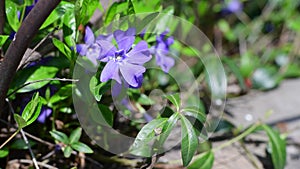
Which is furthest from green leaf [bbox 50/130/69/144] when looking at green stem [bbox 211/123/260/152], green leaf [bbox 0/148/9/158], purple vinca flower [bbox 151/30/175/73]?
green stem [bbox 211/123/260/152]

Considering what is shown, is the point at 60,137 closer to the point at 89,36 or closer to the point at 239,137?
the point at 89,36

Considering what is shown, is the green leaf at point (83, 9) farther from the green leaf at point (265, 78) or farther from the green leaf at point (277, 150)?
the green leaf at point (265, 78)

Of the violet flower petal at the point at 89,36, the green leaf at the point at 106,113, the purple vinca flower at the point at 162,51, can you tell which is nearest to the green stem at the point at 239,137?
the purple vinca flower at the point at 162,51

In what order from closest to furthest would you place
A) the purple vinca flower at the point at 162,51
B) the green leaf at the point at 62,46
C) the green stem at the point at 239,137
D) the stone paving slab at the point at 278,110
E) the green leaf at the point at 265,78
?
1. the green leaf at the point at 62,46
2. the purple vinca flower at the point at 162,51
3. the green stem at the point at 239,137
4. the stone paving slab at the point at 278,110
5. the green leaf at the point at 265,78

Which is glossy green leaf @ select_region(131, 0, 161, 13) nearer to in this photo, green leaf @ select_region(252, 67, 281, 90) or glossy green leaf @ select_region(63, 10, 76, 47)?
glossy green leaf @ select_region(63, 10, 76, 47)

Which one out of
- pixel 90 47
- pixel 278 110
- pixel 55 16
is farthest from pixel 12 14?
pixel 278 110

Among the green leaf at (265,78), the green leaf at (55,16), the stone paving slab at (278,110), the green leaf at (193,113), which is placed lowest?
the stone paving slab at (278,110)

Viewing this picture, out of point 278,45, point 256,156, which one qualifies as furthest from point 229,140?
point 278,45
